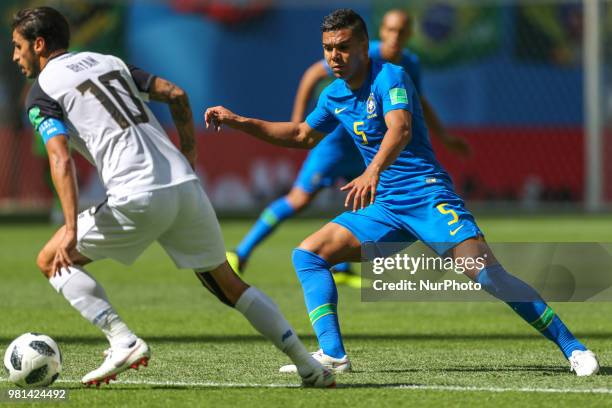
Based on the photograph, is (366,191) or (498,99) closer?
(366,191)

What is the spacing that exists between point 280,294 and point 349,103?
450 cm

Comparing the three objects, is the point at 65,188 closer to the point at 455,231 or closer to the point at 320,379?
the point at 320,379

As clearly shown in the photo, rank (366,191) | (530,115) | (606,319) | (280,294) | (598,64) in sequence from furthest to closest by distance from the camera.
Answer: (530,115) → (598,64) → (280,294) → (606,319) → (366,191)

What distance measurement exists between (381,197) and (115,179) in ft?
5.43

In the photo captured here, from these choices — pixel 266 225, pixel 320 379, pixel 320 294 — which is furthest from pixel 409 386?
pixel 266 225

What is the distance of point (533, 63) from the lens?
28.0 meters

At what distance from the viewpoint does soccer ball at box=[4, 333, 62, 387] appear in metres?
5.79

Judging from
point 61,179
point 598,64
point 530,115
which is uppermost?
point 61,179

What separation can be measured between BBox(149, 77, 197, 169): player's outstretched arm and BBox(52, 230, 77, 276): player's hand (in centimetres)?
78

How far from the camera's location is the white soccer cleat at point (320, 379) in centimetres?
581

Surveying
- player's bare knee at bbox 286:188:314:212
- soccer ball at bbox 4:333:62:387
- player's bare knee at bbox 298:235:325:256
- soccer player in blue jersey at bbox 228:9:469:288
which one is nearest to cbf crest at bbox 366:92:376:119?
player's bare knee at bbox 298:235:325:256

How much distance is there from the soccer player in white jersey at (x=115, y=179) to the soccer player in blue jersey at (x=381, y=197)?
1.97ft

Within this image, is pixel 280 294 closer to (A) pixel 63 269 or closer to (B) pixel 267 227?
(B) pixel 267 227

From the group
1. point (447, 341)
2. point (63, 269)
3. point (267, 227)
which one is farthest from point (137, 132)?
point (267, 227)
